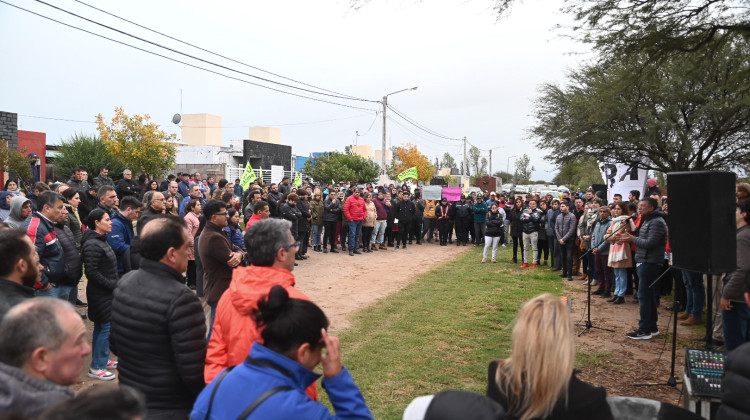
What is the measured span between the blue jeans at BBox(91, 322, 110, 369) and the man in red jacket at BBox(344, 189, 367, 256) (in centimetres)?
1045

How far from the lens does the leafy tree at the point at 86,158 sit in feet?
103

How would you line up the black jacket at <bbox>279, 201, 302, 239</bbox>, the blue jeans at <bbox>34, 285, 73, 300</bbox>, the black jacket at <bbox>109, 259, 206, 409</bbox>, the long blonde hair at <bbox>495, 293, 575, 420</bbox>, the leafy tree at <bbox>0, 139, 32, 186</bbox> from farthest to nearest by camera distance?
1. the leafy tree at <bbox>0, 139, 32, 186</bbox>
2. the black jacket at <bbox>279, 201, 302, 239</bbox>
3. the blue jeans at <bbox>34, 285, 73, 300</bbox>
4. the black jacket at <bbox>109, 259, 206, 409</bbox>
5. the long blonde hair at <bbox>495, 293, 575, 420</bbox>

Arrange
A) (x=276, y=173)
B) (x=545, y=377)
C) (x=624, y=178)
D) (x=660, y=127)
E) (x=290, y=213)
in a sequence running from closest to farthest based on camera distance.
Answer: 1. (x=545, y=377)
2. (x=290, y=213)
3. (x=624, y=178)
4. (x=660, y=127)
5. (x=276, y=173)

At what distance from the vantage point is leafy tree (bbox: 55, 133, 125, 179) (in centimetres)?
3153

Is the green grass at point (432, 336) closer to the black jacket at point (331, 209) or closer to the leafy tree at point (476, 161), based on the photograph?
the black jacket at point (331, 209)

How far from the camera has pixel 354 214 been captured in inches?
619

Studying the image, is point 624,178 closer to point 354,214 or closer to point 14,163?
point 354,214

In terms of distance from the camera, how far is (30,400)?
5.59 feet

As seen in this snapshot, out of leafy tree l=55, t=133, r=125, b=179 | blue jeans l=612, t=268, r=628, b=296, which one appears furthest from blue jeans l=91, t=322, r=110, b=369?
leafy tree l=55, t=133, r=125, b=179

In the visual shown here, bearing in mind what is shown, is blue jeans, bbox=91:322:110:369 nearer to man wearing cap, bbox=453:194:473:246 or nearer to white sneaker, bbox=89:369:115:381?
white sneaker, bbox=89:369:115:381

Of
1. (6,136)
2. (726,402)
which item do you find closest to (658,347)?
(726,402)

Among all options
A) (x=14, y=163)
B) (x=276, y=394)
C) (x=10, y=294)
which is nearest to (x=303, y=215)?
(x=10, y=294)

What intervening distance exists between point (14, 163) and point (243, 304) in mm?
19392

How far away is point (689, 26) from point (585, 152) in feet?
45.6
